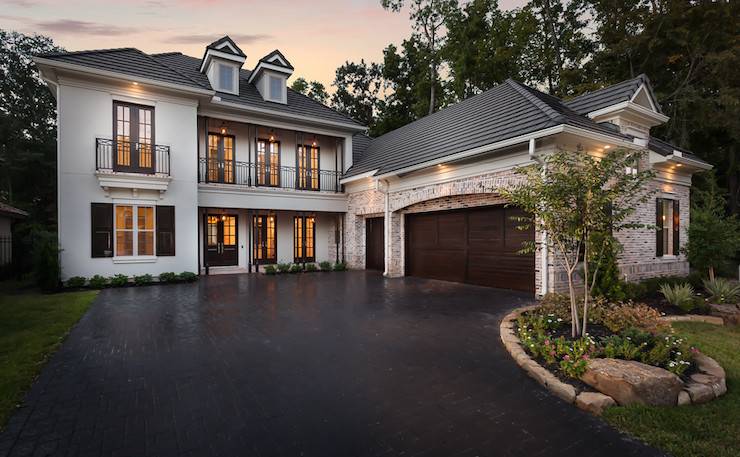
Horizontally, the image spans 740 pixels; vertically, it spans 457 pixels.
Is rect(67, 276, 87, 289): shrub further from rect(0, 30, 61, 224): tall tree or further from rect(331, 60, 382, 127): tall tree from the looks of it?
rect(331, 60, 382, 127): tall tree

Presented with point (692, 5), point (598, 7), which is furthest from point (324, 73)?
point (692, 5)

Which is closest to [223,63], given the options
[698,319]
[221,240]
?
[221,240]

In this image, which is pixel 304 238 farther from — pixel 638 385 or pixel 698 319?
pixel 638 385

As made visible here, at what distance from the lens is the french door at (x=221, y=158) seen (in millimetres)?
13102

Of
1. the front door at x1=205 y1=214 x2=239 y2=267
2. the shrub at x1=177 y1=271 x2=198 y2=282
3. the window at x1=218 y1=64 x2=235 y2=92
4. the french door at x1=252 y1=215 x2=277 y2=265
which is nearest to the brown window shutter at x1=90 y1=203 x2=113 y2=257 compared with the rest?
the shrub at x1=177 y1=271 x2=198 y2=282

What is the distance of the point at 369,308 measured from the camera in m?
7.04

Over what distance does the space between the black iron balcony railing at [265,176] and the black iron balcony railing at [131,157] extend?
1730mm

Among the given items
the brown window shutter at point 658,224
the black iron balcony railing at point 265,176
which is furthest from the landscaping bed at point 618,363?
the black iron balcony railing at point 265,176

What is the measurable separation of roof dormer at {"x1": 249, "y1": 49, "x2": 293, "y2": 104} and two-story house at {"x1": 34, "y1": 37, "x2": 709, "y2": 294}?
6 centimetres

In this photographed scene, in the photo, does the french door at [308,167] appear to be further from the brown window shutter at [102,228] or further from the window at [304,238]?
the brown window shutter at [102,228]

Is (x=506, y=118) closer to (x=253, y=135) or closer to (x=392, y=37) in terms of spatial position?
(x=253, y=135)

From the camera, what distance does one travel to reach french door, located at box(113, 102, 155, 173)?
10398 mm

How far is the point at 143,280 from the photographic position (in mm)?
10414

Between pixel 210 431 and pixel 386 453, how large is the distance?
4.49ft
